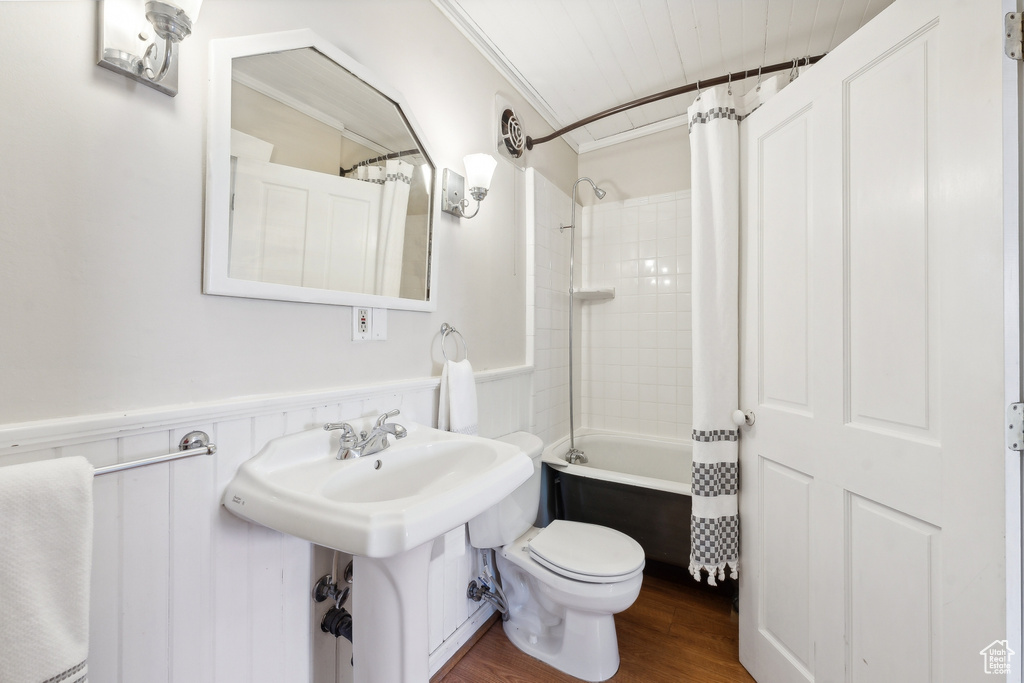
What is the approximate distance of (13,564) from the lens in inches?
21.3

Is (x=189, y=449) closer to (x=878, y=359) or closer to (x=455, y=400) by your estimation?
(x=455, y=400)

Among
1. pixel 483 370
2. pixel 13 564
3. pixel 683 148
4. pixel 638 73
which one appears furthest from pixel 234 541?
pixel 683 148

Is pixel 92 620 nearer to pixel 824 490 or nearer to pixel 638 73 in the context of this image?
pixel 824 490

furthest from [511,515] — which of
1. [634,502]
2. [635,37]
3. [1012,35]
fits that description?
[635,37]

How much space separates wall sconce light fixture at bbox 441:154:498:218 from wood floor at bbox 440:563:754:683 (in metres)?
1.68

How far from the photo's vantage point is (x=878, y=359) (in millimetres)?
1020

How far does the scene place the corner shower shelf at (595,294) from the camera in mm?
2436

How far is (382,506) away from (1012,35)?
1485mm

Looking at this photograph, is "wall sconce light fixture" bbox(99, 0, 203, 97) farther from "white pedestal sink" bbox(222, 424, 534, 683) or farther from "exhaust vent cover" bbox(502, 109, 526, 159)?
"exhaust vent cover" bbox(502, 109, 526, 159)

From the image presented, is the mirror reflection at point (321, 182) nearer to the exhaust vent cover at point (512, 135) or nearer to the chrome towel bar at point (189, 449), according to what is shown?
the chrome towel bar at point (189, 449)

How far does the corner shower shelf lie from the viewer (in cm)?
244

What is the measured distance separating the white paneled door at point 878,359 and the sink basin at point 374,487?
907 mm

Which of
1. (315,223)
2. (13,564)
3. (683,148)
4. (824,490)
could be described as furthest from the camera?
(683,148)

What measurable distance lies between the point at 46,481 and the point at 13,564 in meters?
0.11
